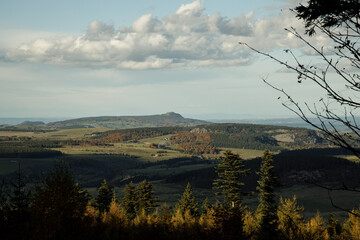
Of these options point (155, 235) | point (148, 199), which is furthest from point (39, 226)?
point (148, 199)

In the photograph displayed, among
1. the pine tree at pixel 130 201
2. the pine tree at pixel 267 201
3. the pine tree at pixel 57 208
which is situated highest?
the pine tree at pixel 57 208

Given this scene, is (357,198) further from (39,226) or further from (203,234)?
(39,226)

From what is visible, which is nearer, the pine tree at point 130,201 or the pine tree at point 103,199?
the pine tree at point 103,199

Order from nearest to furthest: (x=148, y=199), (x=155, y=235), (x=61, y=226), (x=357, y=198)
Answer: (x=61, y=226), (x=155, y=235), (x=148, y=199), (x=357, y=198)

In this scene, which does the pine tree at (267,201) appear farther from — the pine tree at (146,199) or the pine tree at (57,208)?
the pine tree at (57,208)

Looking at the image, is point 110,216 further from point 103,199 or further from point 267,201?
point 267,201

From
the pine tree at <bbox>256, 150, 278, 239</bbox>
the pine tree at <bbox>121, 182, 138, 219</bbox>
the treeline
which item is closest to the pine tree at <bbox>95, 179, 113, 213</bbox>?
the treeline

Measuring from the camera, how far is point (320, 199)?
149000 millimetres

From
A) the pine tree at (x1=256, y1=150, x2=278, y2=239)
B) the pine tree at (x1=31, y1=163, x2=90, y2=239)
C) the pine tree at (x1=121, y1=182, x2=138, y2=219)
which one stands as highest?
the pine tree at (x1=31, y1=163, x2=90, y2=239)

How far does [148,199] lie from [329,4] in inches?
2534

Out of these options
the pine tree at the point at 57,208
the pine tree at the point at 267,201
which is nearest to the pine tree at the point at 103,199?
the pine tree at the point at 267,201

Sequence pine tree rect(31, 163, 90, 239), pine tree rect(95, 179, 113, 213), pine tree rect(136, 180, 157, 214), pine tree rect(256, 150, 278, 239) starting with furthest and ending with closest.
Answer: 1. pine tree rect(95, 179, 113, 213)
2. pine tree rect(136, 180, 157, 214)
3. pine tree rect(256, 150, 278, 239)
4. pine tree rect(31, 163, 90, 239)

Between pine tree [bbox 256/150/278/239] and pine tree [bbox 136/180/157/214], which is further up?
pine tree [bbox 256/150/278/239]

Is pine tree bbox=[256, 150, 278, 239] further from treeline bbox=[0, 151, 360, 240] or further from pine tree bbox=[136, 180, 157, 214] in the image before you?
pine tree bbox=[136, 180, 157, 214]
